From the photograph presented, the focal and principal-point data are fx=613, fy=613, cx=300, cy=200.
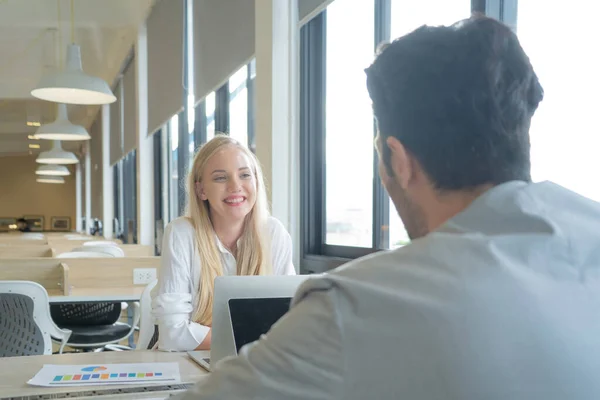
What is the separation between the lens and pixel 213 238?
2.16m

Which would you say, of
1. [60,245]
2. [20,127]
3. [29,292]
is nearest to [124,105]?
[60,245]

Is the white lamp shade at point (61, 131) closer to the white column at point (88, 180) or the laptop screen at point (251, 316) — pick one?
the laptop screen at point (251, 316)

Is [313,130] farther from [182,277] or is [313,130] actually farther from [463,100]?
[463,100]

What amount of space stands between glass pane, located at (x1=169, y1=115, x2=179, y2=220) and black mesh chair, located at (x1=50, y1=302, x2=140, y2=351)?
9.64 ft

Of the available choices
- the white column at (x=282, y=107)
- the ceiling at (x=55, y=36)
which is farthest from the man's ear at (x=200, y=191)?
the ceiling at (x=55, y=36)

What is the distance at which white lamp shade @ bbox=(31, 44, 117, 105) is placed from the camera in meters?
4.18

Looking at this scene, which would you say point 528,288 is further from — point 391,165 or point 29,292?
point 29,292

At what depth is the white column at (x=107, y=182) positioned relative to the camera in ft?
39.5

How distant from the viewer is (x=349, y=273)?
59 cm

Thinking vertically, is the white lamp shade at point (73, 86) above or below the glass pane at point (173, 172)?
above

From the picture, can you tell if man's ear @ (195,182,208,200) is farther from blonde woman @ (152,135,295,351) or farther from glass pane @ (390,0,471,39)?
glass pane @ (390,0,471,39)

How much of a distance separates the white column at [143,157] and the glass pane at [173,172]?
1.45ft

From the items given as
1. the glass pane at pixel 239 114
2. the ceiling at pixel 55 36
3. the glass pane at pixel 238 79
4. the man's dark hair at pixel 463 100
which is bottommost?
the man's dark hair at pixel 463 100

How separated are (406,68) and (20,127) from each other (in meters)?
15.0
